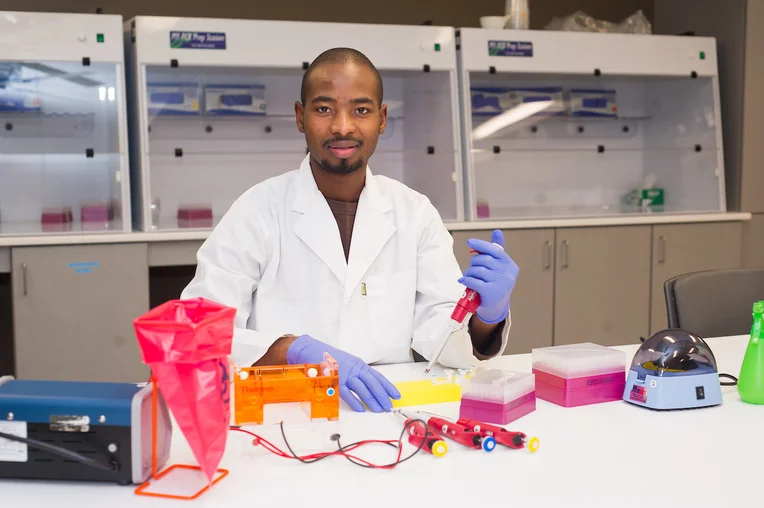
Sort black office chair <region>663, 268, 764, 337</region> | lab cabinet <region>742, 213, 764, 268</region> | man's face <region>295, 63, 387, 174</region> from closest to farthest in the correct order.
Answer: man's face <region>295, 63, 387, 174</region>
black office chair <region>663, 268, 764, 337</region>
lab cabinet <region>742, 213, 764, 268</region>

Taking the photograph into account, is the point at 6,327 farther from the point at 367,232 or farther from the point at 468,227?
the point at 367,232

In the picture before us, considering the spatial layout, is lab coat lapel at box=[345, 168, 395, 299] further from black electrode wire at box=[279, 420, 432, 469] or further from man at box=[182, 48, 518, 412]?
black electrode wire at box=[279, 420, 432, 469]

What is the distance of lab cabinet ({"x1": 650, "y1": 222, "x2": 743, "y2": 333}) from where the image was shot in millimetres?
3734

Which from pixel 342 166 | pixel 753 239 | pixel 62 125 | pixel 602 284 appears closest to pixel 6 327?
pixel 62 125

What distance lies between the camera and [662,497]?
3.15ft

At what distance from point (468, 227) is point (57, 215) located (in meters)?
1.76

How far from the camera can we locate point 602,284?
366 centimetres

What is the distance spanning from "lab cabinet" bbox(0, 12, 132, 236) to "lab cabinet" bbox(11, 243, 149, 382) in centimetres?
14

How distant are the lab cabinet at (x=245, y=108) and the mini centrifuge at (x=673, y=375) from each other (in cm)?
210

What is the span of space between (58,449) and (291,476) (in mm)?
300

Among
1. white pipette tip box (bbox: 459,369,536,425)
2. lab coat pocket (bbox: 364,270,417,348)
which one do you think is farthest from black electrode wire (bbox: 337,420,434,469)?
lab coat pocket (bbox: 364,270,417,348)

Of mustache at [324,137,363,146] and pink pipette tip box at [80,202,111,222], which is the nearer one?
mustache at [324,137,363,146]

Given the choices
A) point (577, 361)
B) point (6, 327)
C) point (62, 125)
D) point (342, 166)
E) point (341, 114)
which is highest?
point (62, 125)

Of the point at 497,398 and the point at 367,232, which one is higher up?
the point at 367,232
